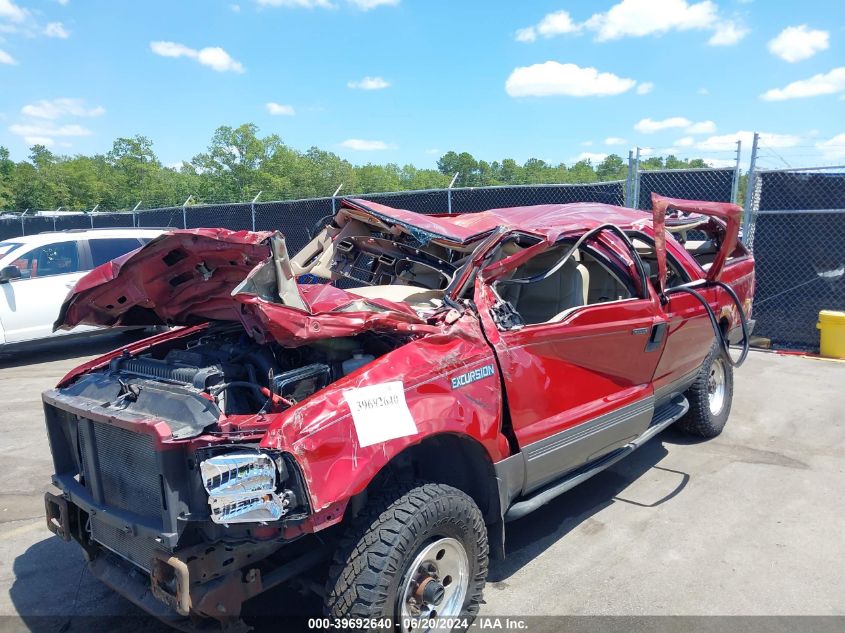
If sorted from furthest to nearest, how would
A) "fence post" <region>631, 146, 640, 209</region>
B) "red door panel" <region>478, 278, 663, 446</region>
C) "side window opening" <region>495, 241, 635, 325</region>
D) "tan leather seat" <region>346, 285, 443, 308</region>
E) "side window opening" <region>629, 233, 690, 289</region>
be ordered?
"fence post" <region>631, 146, 640, 209</region>
"side window opening" <region>629, 233, 690, 289</region>
"side window opening" <region>495, 241, 635, 325</region>
"tan leather seat" <region>346, 285, 443, 308</region>
"red door panel" <region>478, 278, 663, 446</region>

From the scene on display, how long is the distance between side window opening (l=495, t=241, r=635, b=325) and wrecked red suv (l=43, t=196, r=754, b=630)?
2 cm

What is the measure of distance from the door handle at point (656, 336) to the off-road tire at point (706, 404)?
3.86ft

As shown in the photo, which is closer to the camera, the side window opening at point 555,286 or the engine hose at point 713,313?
the side window opening at point 555,286

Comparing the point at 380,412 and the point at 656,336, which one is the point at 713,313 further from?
the point at 380,412

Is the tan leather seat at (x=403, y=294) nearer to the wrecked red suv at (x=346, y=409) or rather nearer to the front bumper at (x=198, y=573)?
the wrecked red suv at (x=346, y=409)

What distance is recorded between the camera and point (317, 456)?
234cm

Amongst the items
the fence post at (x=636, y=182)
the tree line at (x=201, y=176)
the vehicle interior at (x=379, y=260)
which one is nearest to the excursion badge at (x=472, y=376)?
the vehicle interior at (x=379, y=260)

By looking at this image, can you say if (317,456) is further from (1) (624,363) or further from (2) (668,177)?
(2) (668,177)

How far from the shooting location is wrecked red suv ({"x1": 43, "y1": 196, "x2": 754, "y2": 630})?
239 cm

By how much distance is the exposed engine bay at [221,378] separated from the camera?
104 inches

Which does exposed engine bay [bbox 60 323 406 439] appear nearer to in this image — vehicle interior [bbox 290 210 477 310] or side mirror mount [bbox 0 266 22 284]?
vehicle interior [bbox 290 210 477 310]

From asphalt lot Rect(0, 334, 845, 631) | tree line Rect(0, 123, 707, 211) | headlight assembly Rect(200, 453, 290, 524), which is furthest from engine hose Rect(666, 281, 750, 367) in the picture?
tree line Rect(0, 123, 707, 211)

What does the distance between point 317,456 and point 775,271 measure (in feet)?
29.2

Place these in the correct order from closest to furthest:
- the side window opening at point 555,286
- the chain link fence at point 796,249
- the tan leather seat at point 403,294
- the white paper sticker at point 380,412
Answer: the white paper sticker at point 380,412
the tan leather seat at point 403,294
the side window opening at point 555,286
the chain link fence at point 796,249
